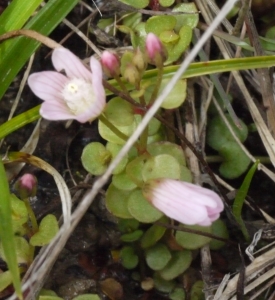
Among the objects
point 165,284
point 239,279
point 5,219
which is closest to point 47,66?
point 5,219

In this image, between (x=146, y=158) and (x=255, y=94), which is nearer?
(x=146, y=158)

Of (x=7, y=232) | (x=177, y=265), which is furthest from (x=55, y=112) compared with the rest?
(x=177, y=265)

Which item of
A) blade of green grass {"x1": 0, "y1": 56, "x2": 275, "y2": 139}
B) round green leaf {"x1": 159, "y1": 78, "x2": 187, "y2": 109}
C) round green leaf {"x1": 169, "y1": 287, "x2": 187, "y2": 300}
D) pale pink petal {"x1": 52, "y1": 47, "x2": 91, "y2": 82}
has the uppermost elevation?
pale pink petal {"x1": 52, "y1": 47, "x2": 91, "y2": 82}

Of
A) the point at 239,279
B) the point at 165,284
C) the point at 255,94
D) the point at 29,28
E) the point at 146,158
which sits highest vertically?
the point at 29,28

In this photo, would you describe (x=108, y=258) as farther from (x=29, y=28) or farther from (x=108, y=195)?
(x=29, y=28)

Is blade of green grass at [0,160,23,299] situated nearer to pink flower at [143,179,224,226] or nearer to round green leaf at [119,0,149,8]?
pink flower at [143,179,224,226]

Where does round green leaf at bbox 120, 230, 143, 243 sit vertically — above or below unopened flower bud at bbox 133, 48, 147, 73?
below

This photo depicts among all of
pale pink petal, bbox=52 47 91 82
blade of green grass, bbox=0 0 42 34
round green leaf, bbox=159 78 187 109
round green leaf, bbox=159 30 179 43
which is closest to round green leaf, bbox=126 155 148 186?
round green leaf, bbox=159 78 187 109
